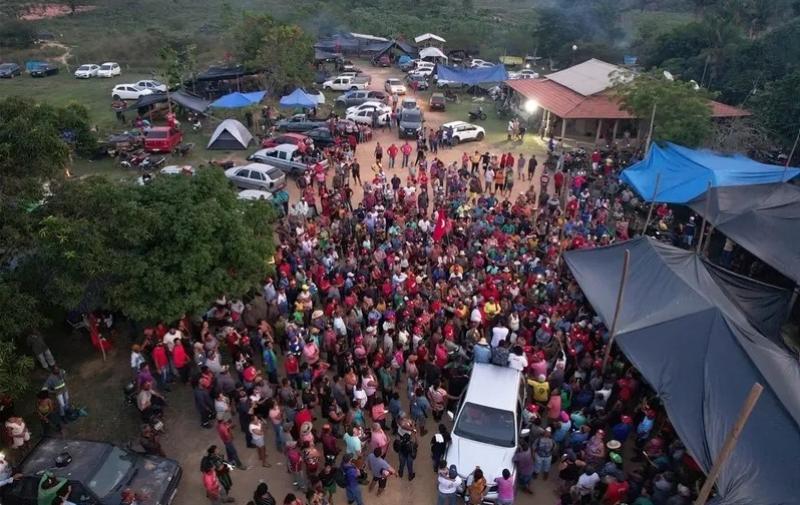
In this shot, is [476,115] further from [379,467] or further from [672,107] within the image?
[379,467]

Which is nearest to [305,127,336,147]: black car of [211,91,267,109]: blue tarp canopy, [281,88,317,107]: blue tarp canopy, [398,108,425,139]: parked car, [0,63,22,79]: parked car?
[281,88,317,107]: blue tarp canopy

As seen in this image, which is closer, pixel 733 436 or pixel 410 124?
pixel 733 436

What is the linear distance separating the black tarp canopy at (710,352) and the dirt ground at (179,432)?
2.64 metres

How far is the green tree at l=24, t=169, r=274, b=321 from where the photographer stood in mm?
9305

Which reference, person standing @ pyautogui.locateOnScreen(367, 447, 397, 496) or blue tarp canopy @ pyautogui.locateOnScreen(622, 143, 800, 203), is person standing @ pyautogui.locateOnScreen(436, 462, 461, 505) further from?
blue tarp canopy @ pyautogui.locateOnScreen(622, 143, 800, 203)

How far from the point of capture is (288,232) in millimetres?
15094

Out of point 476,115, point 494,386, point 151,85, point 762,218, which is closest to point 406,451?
point 494,386

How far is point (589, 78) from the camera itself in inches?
1094

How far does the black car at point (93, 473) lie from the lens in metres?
7.72

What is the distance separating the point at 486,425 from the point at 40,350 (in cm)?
867

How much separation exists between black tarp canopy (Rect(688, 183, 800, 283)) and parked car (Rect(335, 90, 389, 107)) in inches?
→ 761

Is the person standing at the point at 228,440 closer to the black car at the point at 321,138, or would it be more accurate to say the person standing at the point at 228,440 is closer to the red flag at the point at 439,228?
the red flag at the point at 439,228

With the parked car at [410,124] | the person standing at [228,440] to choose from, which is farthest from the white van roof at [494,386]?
the parked car at [410,124]

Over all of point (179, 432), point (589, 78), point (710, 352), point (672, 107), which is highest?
point (672, 107)
